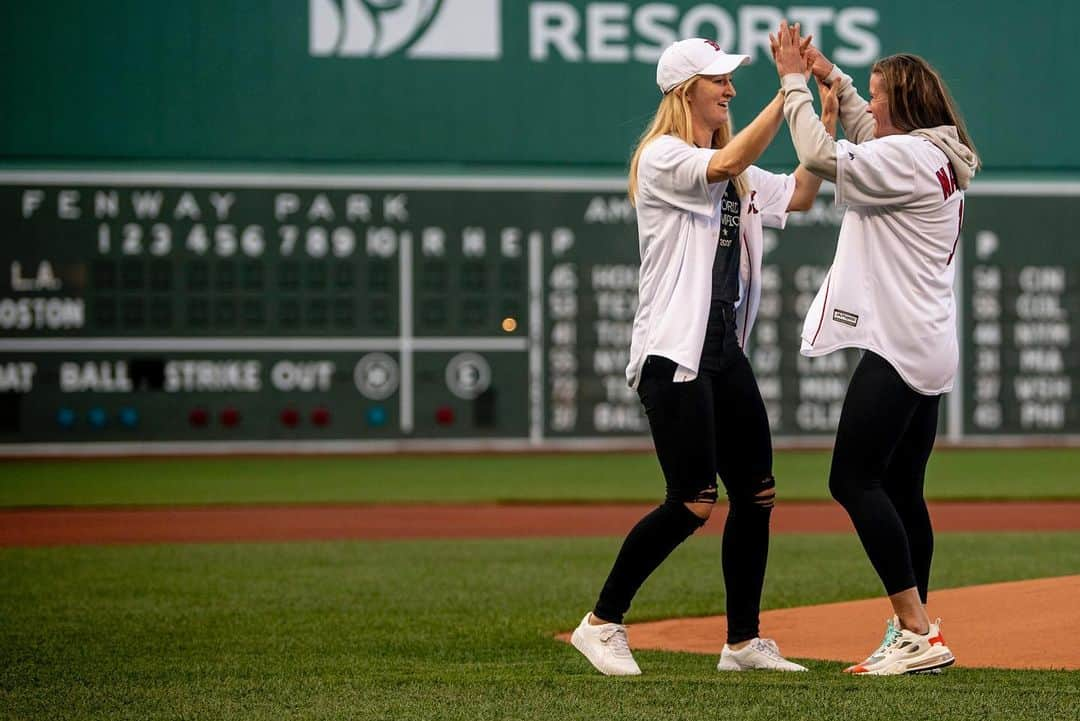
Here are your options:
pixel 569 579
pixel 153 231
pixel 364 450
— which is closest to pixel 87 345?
pixel 153 231

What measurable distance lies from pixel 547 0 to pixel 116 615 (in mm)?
10253

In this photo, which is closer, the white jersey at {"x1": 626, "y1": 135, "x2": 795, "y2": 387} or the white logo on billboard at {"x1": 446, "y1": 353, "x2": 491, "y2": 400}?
the white jersey at {"x1": 626, "y1": 135, "x2": 795, "y2": 387}

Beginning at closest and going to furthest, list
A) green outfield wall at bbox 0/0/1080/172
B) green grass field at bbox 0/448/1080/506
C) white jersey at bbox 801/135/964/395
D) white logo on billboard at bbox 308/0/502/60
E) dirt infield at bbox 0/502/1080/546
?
white jersey at bbox 801/135/964/395 → dirt infield at bbox 0/502/1080/546 → green grass field at bbox 0/448/1080/506 → green outfield wall at bbox 0/0/1080/172 → white logo on billboard at bbox 308/0/502/60

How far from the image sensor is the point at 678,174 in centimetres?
426

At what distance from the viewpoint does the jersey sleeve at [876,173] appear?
165 inches

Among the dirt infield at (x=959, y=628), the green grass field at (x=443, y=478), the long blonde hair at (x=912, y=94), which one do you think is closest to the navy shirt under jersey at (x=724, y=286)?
the long blonde hair at (x=912, y=94)

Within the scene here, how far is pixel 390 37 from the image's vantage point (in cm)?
1501

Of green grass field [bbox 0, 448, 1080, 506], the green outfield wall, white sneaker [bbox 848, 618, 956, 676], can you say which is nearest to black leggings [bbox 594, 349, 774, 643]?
white sneaker [bbox 848, 618, 956, 676]

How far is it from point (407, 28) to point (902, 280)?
36.9ft

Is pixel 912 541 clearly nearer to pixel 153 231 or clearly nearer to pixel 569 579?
pixel 569 579

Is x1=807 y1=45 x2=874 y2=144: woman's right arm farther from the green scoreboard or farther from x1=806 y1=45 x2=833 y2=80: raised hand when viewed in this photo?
the green scoreboard

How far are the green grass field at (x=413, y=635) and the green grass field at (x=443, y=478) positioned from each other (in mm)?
2996

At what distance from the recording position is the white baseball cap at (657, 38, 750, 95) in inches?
172

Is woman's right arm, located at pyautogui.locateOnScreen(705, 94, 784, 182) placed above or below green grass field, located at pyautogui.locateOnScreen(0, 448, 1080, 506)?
above
